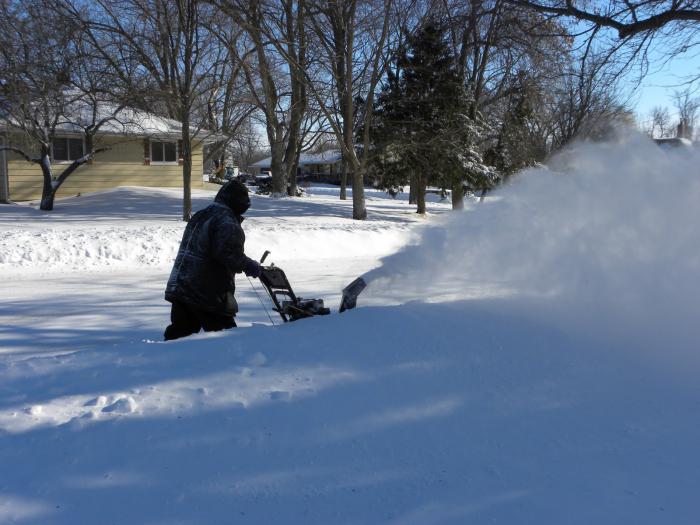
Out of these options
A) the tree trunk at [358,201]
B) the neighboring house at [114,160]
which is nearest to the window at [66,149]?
the neighboring house at [114,160]

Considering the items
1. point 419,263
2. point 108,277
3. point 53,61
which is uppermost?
point 53,61

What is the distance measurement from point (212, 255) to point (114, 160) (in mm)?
22991

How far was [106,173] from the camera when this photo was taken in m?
24.9

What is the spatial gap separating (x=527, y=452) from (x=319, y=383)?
1300 mm

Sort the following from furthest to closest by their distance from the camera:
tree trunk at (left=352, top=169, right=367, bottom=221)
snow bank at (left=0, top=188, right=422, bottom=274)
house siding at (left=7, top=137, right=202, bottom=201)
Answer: house siding at (left=7, top=137, right=202, bottom=201) → tree trunk at (left=352, top=169, right=367, bottom=221) → snow bank at (left=0, top=188, right=422, bottom=274)

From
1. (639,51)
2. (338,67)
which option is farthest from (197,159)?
(639,51)

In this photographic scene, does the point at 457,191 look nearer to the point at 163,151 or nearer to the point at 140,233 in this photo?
the point at 163,151

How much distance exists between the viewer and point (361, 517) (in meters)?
2.46

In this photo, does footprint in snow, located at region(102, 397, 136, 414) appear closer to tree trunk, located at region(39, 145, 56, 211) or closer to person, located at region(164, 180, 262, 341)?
person, located at region(164, 180, 262, 341)

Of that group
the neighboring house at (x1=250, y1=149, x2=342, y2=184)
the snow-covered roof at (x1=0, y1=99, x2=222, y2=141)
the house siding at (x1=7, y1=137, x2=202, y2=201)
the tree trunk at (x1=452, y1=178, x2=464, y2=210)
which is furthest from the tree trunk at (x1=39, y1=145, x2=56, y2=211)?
the neighboring house at (x1=250, y1=149, x2=342, y2=184)

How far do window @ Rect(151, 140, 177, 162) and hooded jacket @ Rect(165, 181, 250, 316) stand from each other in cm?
2283

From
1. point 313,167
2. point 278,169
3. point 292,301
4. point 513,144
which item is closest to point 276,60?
point 278,169

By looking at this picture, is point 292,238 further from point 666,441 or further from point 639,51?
point 666,441

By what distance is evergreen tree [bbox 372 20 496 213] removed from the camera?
2108 cm
